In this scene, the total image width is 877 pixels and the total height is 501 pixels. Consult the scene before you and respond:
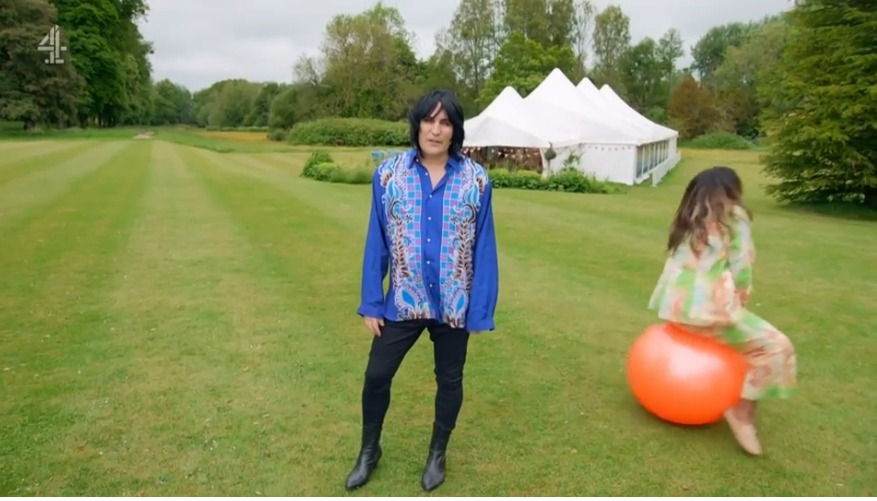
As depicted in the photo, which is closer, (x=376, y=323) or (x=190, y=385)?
(x=376, y=323)

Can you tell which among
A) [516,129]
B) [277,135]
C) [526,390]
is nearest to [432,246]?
[526,390]

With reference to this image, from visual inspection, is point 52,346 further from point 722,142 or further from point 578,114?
point 722,142

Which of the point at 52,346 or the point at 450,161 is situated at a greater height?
the point at 450,161

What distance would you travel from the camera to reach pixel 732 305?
3.85 meters

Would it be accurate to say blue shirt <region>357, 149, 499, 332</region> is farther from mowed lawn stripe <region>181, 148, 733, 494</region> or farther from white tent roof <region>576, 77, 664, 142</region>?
white tent roof <region>576, 77, 664, 142</region>

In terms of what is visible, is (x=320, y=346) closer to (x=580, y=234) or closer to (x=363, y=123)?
(x=580, y=234)

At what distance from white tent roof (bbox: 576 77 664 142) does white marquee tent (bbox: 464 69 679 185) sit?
90mm

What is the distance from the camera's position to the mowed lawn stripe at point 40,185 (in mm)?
12583

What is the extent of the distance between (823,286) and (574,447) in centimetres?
568

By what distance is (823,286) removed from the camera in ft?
26.8

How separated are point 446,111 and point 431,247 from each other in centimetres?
65

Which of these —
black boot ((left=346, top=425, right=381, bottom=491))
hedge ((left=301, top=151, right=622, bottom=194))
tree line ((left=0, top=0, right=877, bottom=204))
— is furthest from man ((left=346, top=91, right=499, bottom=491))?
tree line ((left=0, top=0, right=877, bottom=204))

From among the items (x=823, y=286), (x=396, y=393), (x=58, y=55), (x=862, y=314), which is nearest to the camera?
(x=396, y=393)

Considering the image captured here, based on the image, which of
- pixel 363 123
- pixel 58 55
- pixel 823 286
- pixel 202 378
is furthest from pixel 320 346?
pixel 58 55
